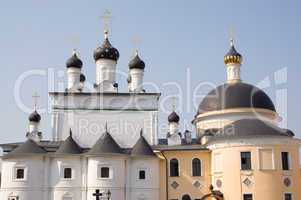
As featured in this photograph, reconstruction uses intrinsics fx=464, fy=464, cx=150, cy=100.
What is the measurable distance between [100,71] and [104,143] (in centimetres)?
694

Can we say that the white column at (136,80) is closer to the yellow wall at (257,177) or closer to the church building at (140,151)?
the church building at (140,151)

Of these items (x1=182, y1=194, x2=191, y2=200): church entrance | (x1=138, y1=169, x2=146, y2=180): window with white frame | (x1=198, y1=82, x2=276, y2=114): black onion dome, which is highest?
(x1=198, y1=82, x2=276, y2=114): black onion dome

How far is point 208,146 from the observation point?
29.2 meters

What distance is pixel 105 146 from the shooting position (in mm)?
27484

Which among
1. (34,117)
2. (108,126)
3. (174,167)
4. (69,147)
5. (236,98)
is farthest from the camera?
(34,117)

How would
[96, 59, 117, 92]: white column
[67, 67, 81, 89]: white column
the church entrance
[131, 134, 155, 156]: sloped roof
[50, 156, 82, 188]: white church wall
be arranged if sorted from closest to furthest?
[50, 156, 82, 188]: white church wall
[131, 134, 155, 156]: sloped roof
the church entrance
[96, 59, 117, 92]: white column
[67, 67, 81, 89]: white column

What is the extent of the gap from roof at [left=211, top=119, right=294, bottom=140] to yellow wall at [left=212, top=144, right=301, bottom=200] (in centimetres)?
73

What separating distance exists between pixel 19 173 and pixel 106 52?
10.6 metres

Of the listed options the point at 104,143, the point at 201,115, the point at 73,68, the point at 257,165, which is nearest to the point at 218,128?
the point at 201,115

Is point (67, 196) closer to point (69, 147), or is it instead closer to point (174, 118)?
point (69, 147)

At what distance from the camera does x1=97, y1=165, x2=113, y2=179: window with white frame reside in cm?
2716

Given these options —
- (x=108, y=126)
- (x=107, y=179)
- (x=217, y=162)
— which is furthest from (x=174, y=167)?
(x=108, y=126)

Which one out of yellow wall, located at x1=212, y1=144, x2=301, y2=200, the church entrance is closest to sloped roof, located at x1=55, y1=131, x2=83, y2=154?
the church entrance

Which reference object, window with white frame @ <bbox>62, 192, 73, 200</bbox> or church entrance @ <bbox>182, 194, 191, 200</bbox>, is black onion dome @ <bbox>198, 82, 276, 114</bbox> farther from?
window with white frame @ <bbox>62, 192, 73, 200</bbox>
